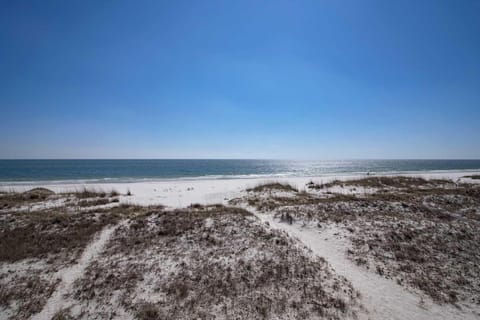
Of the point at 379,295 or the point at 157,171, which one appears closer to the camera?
the point at 379,295

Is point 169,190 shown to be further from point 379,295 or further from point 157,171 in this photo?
point 157,171

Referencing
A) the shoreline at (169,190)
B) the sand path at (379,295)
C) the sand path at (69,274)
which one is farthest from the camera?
the shoreline at (169,190)

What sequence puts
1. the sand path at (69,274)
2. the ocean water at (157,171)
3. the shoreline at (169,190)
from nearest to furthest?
the sand path at (69,274) → the shoreline at (169,190) → the ocean water at (157,171)

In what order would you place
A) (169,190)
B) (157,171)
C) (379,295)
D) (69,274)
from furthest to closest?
(157,171)
(169,190)
(69,274)
(379,295)

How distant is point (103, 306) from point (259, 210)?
963 centimetres

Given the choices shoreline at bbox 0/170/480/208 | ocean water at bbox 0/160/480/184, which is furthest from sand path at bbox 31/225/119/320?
ocean water at bbox 0/160/480/184

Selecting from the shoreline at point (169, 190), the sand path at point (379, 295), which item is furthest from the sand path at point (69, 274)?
the sand path at point (379, 295)

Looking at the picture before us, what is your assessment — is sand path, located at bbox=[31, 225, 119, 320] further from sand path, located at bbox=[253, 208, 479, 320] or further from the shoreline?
sand path, located at bbox=[253, 208, 479, 320]

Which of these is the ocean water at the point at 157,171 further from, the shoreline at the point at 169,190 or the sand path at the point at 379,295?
the sand path at the point at 379,295

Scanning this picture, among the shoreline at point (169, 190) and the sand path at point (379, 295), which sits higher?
the shoreline at point (169, 190)

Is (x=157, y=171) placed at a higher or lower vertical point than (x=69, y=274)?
higher

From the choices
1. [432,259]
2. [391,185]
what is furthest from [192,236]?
[391,185]

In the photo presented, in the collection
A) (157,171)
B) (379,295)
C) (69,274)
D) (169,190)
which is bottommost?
(379,295)

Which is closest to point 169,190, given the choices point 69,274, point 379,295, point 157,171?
point 69,274
